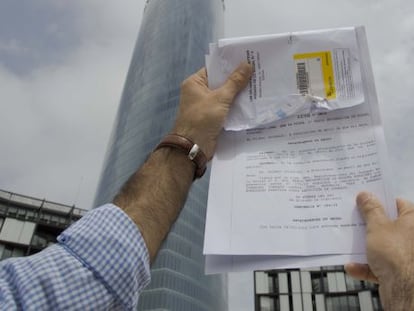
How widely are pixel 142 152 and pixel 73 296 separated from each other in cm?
3997

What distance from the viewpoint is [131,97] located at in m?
47.8

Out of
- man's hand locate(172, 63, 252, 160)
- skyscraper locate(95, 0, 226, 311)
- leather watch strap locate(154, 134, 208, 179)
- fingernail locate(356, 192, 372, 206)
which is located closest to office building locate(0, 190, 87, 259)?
skyscraper locate(95, 0, 226, 311)

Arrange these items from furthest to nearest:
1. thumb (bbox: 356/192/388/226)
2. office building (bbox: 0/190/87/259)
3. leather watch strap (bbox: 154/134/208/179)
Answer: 1. office building (bbox: 0/190/87/259)
2. leather watch strap (bbox: 154/134/208/179)
3. thumb (bbox: 356/192/388/226)

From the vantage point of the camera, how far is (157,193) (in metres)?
1.09

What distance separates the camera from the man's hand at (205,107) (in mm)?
1324

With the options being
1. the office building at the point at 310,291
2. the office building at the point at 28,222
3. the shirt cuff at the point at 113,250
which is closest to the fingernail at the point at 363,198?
the shirt cuff at the point at 113,250

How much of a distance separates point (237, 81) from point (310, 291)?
3159 centimetres

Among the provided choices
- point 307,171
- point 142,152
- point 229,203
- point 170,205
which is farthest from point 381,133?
point 142,152

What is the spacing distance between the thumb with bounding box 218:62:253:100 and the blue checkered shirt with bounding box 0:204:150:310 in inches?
26.7

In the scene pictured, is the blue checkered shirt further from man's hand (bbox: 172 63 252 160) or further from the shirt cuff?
man's hand (bbox: 172 63 252 160)

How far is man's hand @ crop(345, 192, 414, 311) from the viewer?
3.11 ft

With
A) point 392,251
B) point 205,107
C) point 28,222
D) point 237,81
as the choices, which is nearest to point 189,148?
point 205,107

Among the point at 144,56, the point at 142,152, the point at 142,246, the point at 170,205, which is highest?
the point at 144,56

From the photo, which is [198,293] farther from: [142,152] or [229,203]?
[229,203]
